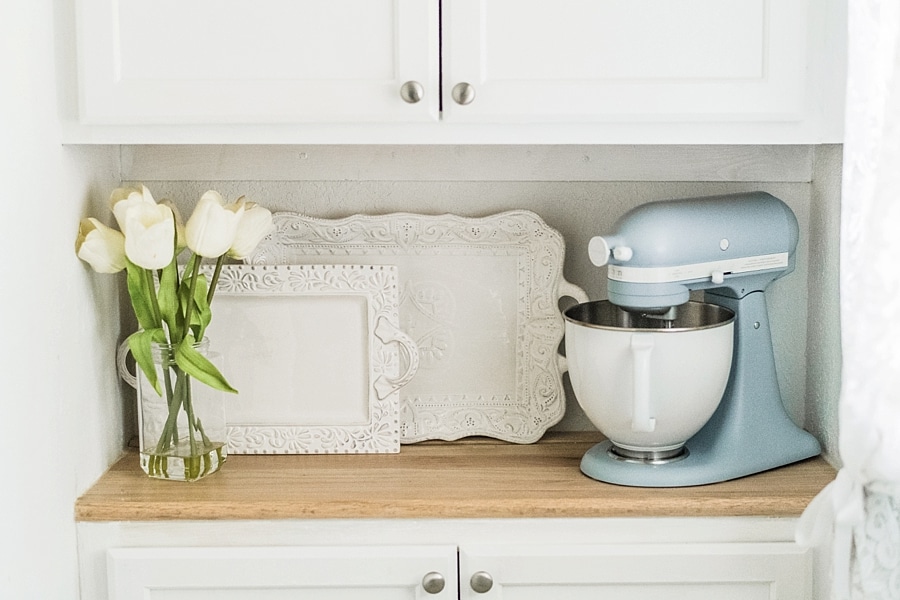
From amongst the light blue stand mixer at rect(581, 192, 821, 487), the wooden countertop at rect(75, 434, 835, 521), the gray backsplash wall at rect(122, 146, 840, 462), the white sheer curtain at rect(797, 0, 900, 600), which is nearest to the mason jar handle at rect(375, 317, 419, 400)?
the wooden countertop at rect(75, 434, 835, 521)

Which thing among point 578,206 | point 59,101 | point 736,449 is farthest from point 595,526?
point 59,101

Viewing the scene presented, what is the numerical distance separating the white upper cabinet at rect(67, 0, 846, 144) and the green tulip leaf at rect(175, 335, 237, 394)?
13.2 inches

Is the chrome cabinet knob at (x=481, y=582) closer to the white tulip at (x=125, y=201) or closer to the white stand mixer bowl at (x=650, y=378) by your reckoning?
the white stand mixer bowl at (x=650, y=378)

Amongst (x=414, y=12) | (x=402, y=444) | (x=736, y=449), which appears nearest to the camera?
→ (x=414, y=12)

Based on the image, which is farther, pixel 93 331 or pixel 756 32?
pixel 93 331

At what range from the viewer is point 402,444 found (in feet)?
5.91

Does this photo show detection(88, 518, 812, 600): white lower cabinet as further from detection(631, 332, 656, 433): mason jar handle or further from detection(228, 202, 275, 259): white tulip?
detection(228, 202, 275, 259): white tulip

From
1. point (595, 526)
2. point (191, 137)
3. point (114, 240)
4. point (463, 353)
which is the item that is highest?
point (191, 137)

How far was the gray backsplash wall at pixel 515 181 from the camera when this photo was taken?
5.84 ft

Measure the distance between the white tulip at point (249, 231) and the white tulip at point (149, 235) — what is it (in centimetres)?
11

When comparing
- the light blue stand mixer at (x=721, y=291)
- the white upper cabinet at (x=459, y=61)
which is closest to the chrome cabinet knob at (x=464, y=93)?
the white upper cabinet at (x=459, y=61)

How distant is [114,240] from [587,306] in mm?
739

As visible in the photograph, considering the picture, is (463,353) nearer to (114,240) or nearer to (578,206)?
(578,206)

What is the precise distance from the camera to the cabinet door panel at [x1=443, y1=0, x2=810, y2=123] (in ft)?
4.77
